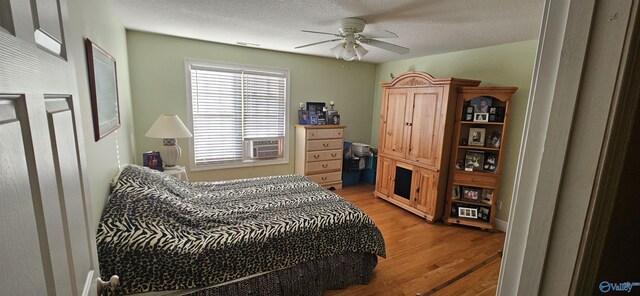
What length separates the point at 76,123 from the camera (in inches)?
29.7

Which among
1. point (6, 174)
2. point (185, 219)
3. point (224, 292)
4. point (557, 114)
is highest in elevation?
point (557, 114)

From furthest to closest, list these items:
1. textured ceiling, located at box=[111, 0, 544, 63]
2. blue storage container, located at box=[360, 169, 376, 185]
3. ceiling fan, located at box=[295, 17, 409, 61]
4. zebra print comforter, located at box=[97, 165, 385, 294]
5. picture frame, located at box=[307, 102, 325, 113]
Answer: blue storage container, located at box=[360, 169, 376, 185] → picture frame, located at box=[307, 102, 325, 113] → ceiling fan, located at box=[295, 17, 409, 61] → textured ceiling, located at box=[111, 0, 544, 63] → zebra print comforter, located at box=[97, 165, 385, 294]

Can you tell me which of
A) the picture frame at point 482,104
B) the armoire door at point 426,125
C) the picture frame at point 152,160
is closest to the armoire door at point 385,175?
the armoire door at point 426,125

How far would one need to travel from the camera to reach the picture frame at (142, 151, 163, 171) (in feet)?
9.84

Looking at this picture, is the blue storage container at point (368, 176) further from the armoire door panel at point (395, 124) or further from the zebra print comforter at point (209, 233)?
the zebra print comforter at point (209, 233)

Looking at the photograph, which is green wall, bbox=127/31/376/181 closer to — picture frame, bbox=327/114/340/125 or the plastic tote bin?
picture frame, bbox=327/114/340/125

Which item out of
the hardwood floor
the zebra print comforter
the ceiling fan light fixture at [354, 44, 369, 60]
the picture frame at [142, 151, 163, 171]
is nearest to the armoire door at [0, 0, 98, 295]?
the zebra print comforter

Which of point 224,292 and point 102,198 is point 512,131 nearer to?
point 224,292

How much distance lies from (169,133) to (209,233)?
1.66 metres

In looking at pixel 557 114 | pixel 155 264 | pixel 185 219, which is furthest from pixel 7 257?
pixel 185 219

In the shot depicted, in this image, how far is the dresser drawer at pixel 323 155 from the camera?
4270 millimetres

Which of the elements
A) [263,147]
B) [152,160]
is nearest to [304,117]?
[263,147]

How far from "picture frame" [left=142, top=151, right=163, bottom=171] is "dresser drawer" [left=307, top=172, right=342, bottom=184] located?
2184 mm

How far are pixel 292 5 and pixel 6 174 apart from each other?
6.96 feet
